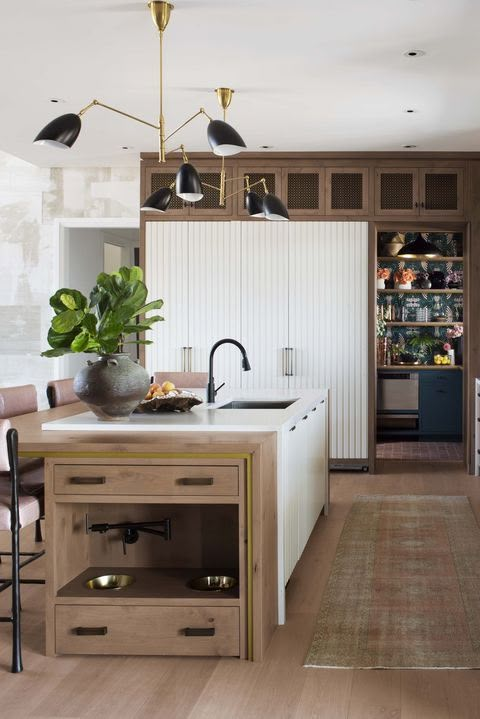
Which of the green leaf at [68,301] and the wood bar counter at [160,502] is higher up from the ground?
the green leaf at [68,301]

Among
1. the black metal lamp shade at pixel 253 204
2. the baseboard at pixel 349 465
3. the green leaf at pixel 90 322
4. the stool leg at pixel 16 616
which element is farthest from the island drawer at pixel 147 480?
the baseboard at pixel 349 465

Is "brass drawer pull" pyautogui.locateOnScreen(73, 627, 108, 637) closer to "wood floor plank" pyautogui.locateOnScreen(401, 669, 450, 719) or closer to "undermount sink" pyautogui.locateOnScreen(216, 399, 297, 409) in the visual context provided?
"wood floor plank" pyautogui.locateOnScreen(401, 669, 450, 719)

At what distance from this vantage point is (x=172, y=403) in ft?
13.4

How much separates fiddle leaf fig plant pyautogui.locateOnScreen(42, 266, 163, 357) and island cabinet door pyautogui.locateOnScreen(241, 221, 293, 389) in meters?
3.78

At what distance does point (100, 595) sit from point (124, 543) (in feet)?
1.14

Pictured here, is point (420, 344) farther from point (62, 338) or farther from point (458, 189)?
point (62, 338)

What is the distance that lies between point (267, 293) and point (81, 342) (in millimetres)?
3970

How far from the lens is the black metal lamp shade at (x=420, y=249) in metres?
8.98

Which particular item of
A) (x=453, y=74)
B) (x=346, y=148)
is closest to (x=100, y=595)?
(x=453, y=74)

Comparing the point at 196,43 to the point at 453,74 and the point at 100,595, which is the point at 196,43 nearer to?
the point at 453,74

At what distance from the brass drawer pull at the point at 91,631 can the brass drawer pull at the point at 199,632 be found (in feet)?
0.95

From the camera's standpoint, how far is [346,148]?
7.07 metres

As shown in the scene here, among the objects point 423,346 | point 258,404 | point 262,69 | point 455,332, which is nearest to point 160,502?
point 258,404

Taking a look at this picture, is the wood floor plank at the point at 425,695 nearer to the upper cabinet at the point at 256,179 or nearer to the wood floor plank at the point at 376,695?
the wood floor plank at the point at 376,695
